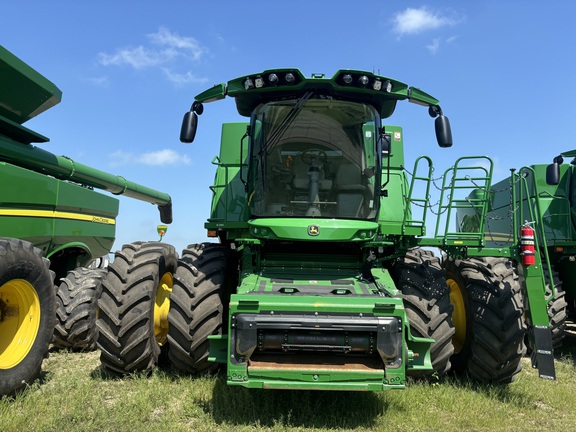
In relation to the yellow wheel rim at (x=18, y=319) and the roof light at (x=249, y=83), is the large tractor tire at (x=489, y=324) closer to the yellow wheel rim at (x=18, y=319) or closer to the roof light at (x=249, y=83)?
the roof light at (x=249, y=83)

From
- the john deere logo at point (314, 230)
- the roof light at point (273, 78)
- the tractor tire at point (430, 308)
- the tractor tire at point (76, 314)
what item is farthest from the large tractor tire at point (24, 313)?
the tractor tire at point (430, 308)

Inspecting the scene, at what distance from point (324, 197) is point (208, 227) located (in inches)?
59.6

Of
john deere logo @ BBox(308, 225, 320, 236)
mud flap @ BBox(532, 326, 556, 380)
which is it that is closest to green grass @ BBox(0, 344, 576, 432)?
mud flap @ BBox(532, 326, 556, 380)

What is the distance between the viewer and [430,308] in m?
4.53

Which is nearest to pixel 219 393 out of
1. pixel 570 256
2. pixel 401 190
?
pixel 401 190

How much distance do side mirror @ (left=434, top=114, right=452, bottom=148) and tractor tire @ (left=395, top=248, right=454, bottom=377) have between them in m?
1.26

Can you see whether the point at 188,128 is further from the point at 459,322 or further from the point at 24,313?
the point at 459,322

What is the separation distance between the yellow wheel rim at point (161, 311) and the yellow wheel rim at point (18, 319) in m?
1.21

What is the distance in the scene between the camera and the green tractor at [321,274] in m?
3.88

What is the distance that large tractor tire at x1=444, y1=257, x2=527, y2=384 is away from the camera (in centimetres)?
467

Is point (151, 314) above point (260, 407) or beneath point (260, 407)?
above

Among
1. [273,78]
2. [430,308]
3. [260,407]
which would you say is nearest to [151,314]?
[260,407]

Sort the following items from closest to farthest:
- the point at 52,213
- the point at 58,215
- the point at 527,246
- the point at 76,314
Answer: the point at 527,246, the point at 76,314, the point at 52,213, the point at 58,215

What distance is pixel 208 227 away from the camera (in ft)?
18.4
